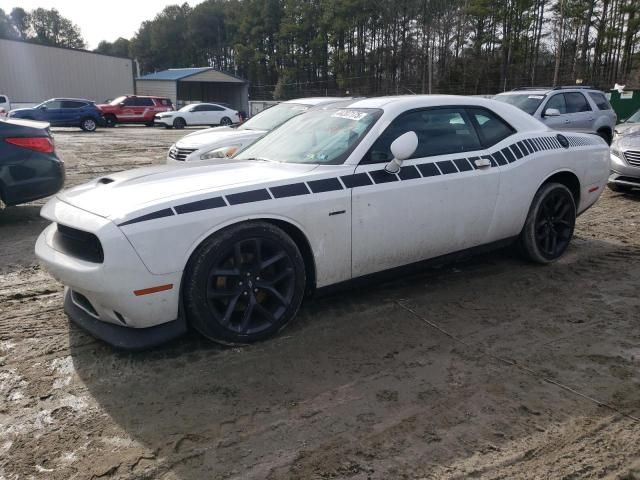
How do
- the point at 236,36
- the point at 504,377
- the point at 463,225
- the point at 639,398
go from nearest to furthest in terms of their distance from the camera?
the point at 639,398, the point at 504,377, the point at 463,225, the point at 236,36

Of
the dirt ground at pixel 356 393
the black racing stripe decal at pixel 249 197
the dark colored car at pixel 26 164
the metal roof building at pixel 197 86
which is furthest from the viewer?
the metal roof building at pixel 197 86

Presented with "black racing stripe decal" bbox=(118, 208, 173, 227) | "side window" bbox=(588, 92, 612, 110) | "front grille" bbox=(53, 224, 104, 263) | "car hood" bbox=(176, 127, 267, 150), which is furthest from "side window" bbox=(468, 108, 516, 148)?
"side window" bbox=(588, 92, 612, 110)

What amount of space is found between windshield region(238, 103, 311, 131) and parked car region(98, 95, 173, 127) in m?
23.0

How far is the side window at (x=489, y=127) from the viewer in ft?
14.4

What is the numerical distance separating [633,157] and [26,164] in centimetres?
819

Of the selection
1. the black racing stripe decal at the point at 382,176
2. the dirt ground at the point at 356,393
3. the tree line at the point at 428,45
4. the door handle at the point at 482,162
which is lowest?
the dirt ground at the point at 356,393

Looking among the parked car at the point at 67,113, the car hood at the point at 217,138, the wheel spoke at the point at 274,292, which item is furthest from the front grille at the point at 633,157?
the parked car at the point at 67,113

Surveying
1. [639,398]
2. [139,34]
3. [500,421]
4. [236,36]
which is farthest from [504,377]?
[139,34]

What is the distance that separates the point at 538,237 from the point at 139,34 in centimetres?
10996

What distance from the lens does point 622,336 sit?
11.4ft

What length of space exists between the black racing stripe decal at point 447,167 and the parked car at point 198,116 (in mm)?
27214

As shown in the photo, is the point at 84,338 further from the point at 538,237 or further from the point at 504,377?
the point at 538,237

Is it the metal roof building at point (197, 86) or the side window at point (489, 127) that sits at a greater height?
the metal roof building at point (197, 86)

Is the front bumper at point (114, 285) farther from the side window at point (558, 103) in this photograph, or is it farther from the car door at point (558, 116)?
the side window at point (558, 103)
